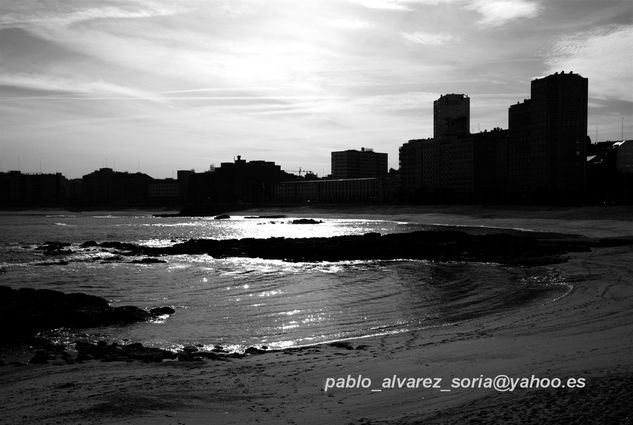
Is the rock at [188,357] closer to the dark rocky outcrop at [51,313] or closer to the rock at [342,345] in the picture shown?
the rock at [342,345]

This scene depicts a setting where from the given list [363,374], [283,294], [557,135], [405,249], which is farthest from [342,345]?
[557,135]

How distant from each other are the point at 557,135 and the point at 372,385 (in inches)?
6824

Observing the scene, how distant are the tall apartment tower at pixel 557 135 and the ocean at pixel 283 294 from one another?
142 meters

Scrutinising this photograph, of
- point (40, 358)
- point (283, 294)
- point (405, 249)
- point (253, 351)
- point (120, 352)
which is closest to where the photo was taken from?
point (40, 358)

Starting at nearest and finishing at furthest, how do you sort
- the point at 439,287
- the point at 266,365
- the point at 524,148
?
the point at 266,365, the point at 439,287, the point at 524,148

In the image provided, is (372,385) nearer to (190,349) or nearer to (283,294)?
(190,349)

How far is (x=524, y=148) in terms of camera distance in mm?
176875

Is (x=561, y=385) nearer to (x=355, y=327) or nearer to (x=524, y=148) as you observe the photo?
(x=355, y=327)

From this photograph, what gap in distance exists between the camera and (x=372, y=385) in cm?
1054

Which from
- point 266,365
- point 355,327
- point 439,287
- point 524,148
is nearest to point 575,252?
point 439,287

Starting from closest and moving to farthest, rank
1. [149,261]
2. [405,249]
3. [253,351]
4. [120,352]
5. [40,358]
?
1. [40,358]
2. [120,352]
3. [253,351]
4. [149,261]
5. [405,249]

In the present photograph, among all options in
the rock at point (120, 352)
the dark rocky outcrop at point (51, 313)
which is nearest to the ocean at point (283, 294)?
the dark rocky outcrop at point (51, 313)

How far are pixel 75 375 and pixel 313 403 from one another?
17.8ft

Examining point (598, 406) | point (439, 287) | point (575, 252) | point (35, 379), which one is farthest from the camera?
point (575, 252)
